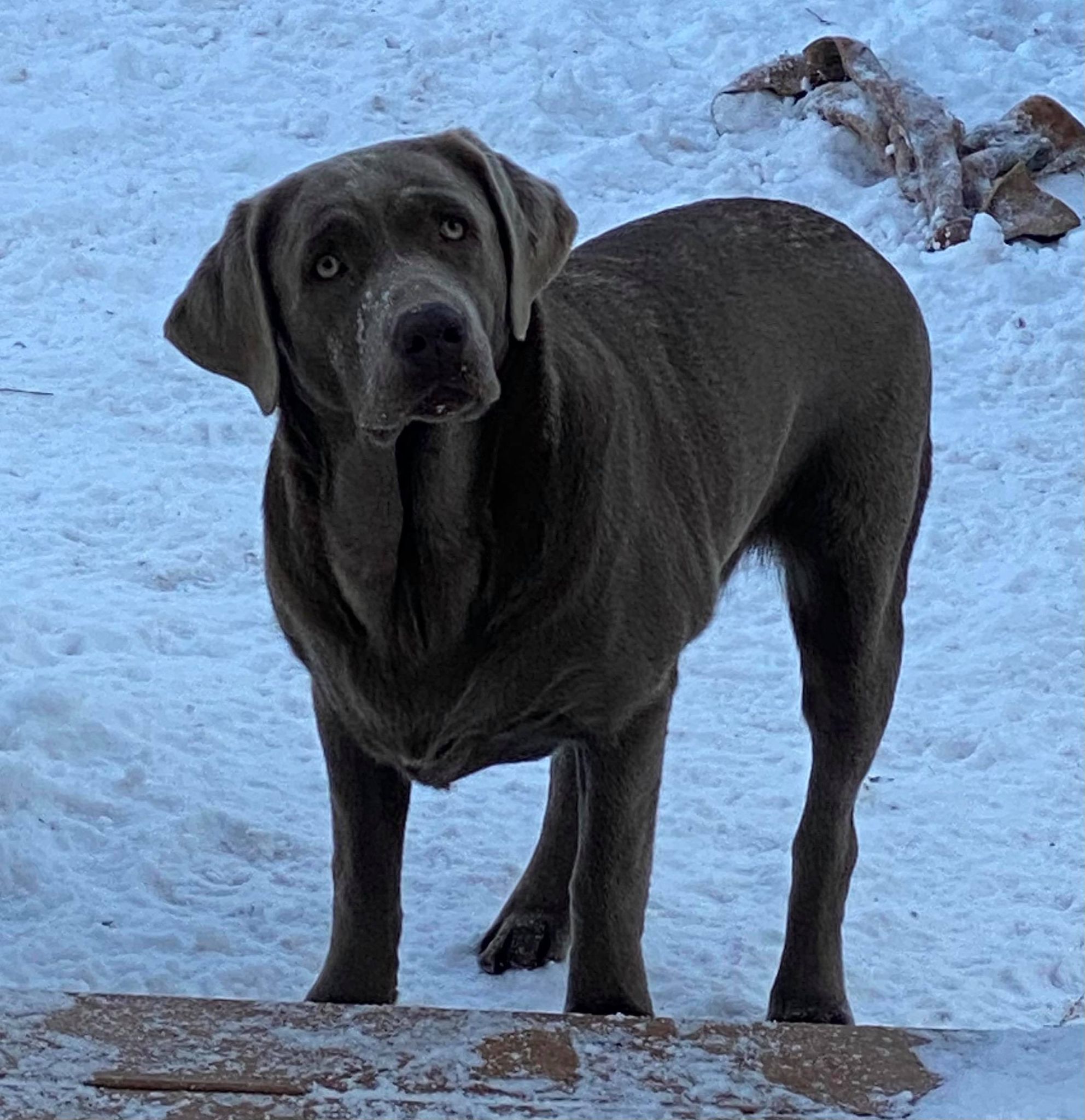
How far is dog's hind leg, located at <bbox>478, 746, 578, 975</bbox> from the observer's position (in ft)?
13.9

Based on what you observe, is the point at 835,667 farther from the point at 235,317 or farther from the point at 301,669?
the point at 301,669

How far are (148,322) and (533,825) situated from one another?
413cm

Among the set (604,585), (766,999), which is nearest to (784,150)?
(766,999)

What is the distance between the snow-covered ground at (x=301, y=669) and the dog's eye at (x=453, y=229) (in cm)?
146

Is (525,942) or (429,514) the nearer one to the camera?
(429,514)

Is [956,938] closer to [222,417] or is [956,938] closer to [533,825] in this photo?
[533,825]

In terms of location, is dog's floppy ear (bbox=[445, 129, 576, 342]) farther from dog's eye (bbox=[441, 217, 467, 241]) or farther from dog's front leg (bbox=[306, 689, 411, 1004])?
dog's front leg (bbox=[306, 689, 411, 1004])

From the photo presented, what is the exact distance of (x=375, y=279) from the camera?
3051 millimetres

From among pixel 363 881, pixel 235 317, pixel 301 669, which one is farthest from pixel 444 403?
pixel 301 669

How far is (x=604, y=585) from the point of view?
3.24 m

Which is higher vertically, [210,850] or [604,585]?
[604,585]

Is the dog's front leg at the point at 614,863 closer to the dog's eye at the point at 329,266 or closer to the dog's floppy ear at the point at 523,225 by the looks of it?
the dog's floppy ear at the point at 523,225

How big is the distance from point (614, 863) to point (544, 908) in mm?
886

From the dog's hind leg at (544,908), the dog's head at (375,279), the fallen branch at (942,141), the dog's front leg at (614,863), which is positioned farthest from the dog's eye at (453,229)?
the fallen branch at (942,141)
